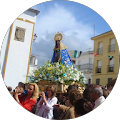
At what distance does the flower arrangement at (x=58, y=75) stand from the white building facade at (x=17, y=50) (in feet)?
12.1

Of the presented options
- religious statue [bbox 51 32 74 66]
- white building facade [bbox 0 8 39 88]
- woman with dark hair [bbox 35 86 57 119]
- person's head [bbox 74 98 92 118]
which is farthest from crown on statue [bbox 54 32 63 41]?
person's head [bbox 74 98 92 118]

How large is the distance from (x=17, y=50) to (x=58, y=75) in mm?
4677

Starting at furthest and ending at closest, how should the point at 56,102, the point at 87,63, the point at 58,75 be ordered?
the point at 87,63 → the point at 58,75 → the point at 56,102

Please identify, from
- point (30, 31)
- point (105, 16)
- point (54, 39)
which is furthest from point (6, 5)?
point (30, 31)

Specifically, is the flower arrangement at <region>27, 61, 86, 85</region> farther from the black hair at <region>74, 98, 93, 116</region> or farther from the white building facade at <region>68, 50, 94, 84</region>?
the white building facade at <region>68, 50, 94, 84</region>

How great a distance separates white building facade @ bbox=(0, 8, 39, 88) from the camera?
311 inches

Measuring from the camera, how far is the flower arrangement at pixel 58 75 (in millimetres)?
3982

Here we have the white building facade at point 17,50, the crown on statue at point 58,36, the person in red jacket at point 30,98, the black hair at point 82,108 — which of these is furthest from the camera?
the white building facade at point 17,50

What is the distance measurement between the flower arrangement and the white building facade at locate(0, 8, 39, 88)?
369cm

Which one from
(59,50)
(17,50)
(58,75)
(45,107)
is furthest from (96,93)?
(17,50)

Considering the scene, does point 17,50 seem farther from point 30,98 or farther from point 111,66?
point 111,66

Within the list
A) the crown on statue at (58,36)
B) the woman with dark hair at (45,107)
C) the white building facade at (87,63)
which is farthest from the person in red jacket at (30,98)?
the white building facade at (87,63)

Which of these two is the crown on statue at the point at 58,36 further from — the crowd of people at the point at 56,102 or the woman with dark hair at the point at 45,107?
the woman with dark hair at the point at 45,107

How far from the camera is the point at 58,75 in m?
4.01
